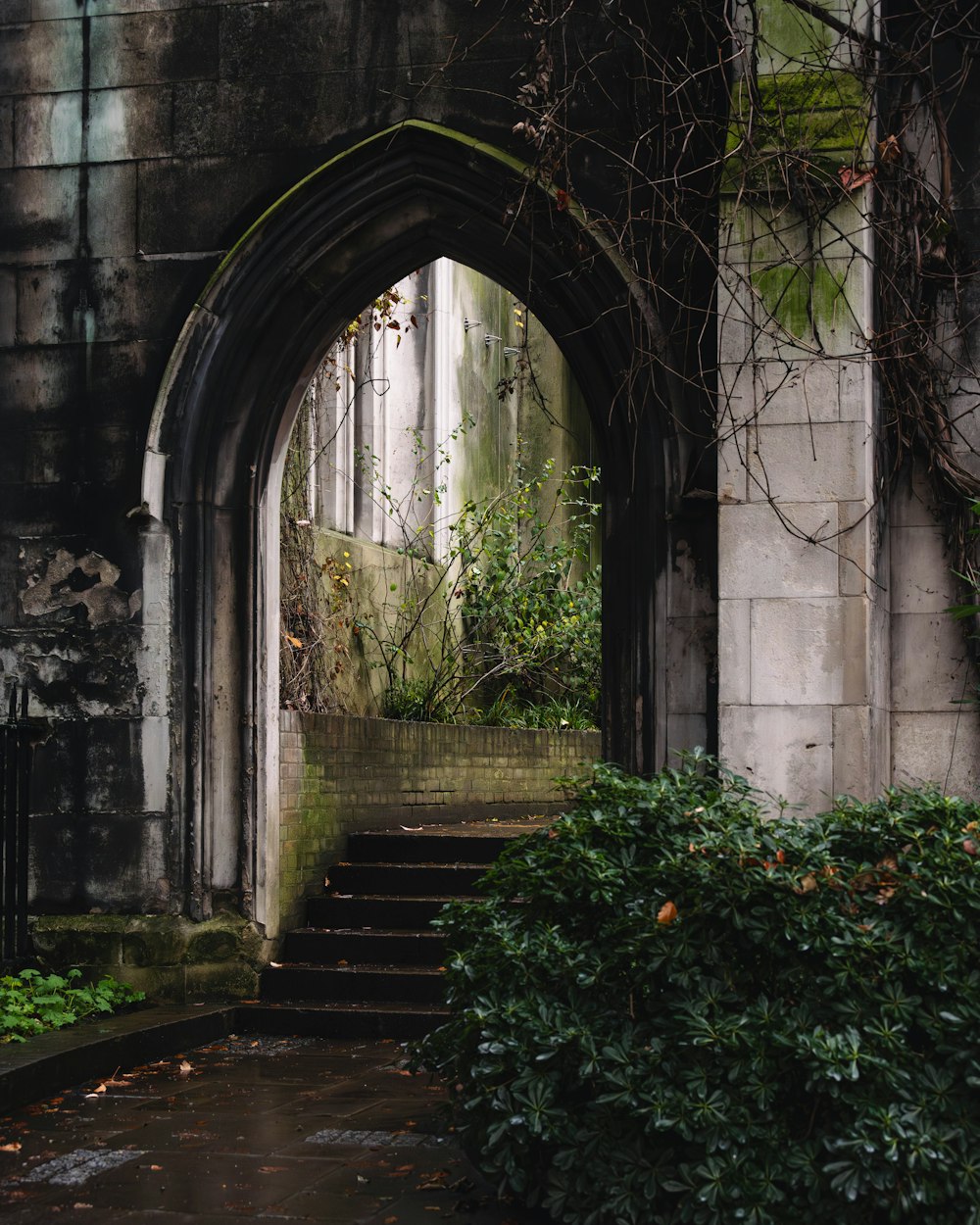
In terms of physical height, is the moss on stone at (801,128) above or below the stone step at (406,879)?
above

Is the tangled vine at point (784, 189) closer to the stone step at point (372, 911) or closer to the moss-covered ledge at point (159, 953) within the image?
the stone step at point (372, 911)

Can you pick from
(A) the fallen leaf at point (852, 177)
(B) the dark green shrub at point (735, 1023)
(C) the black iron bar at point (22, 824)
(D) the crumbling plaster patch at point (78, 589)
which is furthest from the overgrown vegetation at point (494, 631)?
(B) the dark green shrub at point (735, 1023)

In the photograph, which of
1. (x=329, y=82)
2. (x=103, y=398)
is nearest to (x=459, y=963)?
(x=103, y=398)

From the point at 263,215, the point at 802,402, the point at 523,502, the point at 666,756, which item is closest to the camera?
the point at 802,402

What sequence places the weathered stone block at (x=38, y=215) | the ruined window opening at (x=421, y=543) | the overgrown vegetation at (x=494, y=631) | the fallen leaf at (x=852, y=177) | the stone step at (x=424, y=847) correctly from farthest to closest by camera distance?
the overgrown vegetation at (x=494, y=631)
the ruined window opening at (x=421, y=543)
the stone step at (x=424, y=847)
the weathered stone block at (x=38, y=215)
the fallen leaf at (x=852, y=177)

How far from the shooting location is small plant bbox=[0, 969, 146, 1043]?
6.70 metres

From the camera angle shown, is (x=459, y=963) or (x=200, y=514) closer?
(x=459, y=963)

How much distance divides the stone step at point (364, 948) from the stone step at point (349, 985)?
0.87 feet

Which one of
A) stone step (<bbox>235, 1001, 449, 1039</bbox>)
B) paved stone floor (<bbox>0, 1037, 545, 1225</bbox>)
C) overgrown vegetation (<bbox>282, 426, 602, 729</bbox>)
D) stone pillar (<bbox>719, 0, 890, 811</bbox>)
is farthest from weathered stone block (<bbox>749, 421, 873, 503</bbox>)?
overgrown vegetation (<bbox>282, 426, 602, 729</bbox>)

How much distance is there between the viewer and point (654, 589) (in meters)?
7.23

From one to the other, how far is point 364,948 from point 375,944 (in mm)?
64

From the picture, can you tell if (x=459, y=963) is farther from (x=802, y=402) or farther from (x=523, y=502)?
(x=523, y=502)

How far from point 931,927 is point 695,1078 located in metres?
0.69

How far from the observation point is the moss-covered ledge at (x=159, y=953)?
25.1 feet
